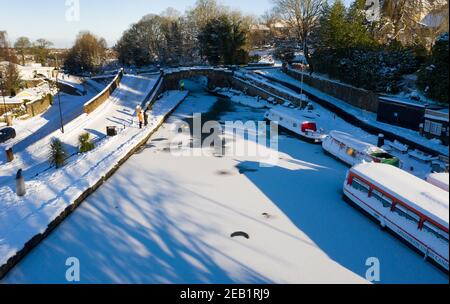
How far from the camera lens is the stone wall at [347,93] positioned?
99.2ft

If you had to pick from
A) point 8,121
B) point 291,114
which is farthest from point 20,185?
point 8,121

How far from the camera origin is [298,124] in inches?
1030

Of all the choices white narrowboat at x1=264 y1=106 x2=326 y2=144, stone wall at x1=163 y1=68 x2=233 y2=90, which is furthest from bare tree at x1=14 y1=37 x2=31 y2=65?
white narrowboat at x1=264 y1=106 x2=326 y2=144

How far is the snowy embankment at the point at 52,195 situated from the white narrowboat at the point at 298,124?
11947 mm

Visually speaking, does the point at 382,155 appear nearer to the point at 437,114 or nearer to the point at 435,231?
the point at 437,114

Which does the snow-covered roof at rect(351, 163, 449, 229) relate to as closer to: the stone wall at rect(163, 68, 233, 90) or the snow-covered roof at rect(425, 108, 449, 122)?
the snow-covered roof at rect(425, 108, 449, 122)

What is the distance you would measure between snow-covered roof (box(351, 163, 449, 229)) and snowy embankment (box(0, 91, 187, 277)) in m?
12.6

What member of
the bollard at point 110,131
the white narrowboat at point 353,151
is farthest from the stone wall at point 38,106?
the white narrowboat at point 353,151

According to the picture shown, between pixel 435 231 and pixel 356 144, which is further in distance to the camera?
pixel 356 144

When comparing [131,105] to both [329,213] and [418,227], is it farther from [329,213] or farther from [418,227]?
[418,227]

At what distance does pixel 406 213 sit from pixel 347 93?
2466 cm

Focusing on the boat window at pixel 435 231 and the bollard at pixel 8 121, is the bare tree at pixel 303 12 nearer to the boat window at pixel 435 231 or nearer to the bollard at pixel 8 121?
the bollard at pixel 8 121

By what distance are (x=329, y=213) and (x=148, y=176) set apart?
972cm
